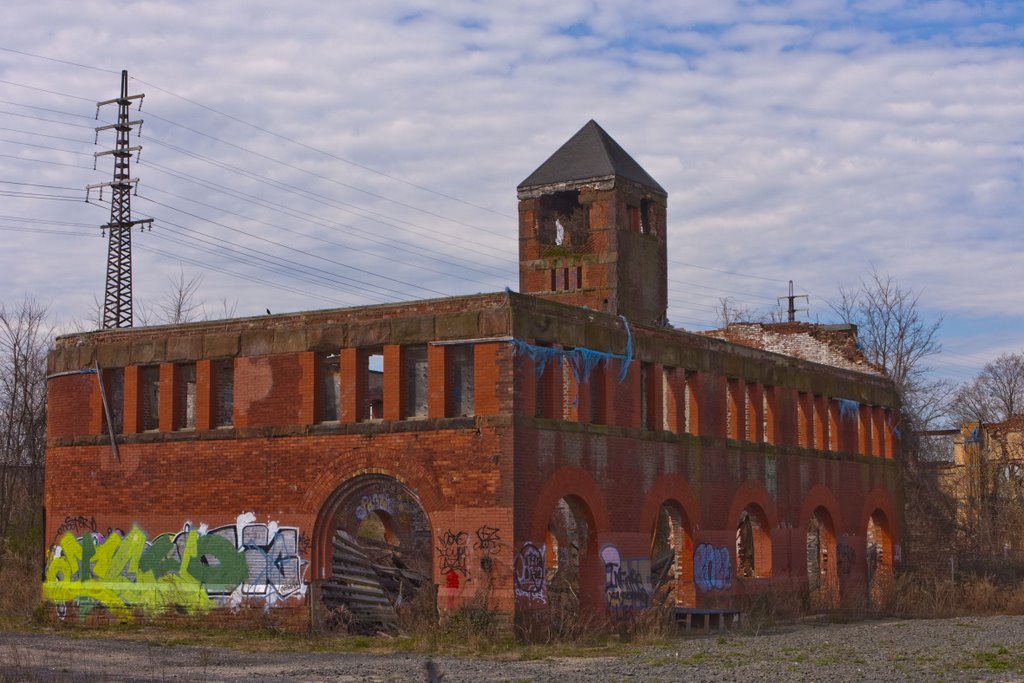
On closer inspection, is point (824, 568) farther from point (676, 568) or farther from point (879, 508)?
point (676, 568)

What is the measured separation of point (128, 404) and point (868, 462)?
19035 mm

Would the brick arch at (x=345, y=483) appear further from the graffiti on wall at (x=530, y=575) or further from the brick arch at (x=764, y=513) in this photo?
the brick arch at (x=764, y=513)

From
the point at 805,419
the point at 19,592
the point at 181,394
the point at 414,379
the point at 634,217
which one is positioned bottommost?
the point at 19,592

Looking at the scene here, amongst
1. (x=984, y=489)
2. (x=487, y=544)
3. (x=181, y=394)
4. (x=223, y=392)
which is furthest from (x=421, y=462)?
(x=984, y=489)

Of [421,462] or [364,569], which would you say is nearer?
[421,462]

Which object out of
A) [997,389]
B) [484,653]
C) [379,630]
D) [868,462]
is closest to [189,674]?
[484,653]

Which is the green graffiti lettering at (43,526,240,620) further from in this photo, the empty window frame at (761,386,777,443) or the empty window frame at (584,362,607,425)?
the empty window frame at (761,386,777,443)

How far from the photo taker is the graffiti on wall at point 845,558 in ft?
106

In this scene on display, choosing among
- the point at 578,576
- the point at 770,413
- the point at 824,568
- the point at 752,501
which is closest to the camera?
the point at 578,576

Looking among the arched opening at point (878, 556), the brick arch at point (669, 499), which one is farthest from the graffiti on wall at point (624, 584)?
the arched opening at point (878, 556)

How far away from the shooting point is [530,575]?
856 inches

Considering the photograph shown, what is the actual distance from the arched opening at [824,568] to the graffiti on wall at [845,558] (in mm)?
194

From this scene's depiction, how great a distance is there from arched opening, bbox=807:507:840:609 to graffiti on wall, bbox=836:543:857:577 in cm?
19

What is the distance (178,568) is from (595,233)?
16036 mm
